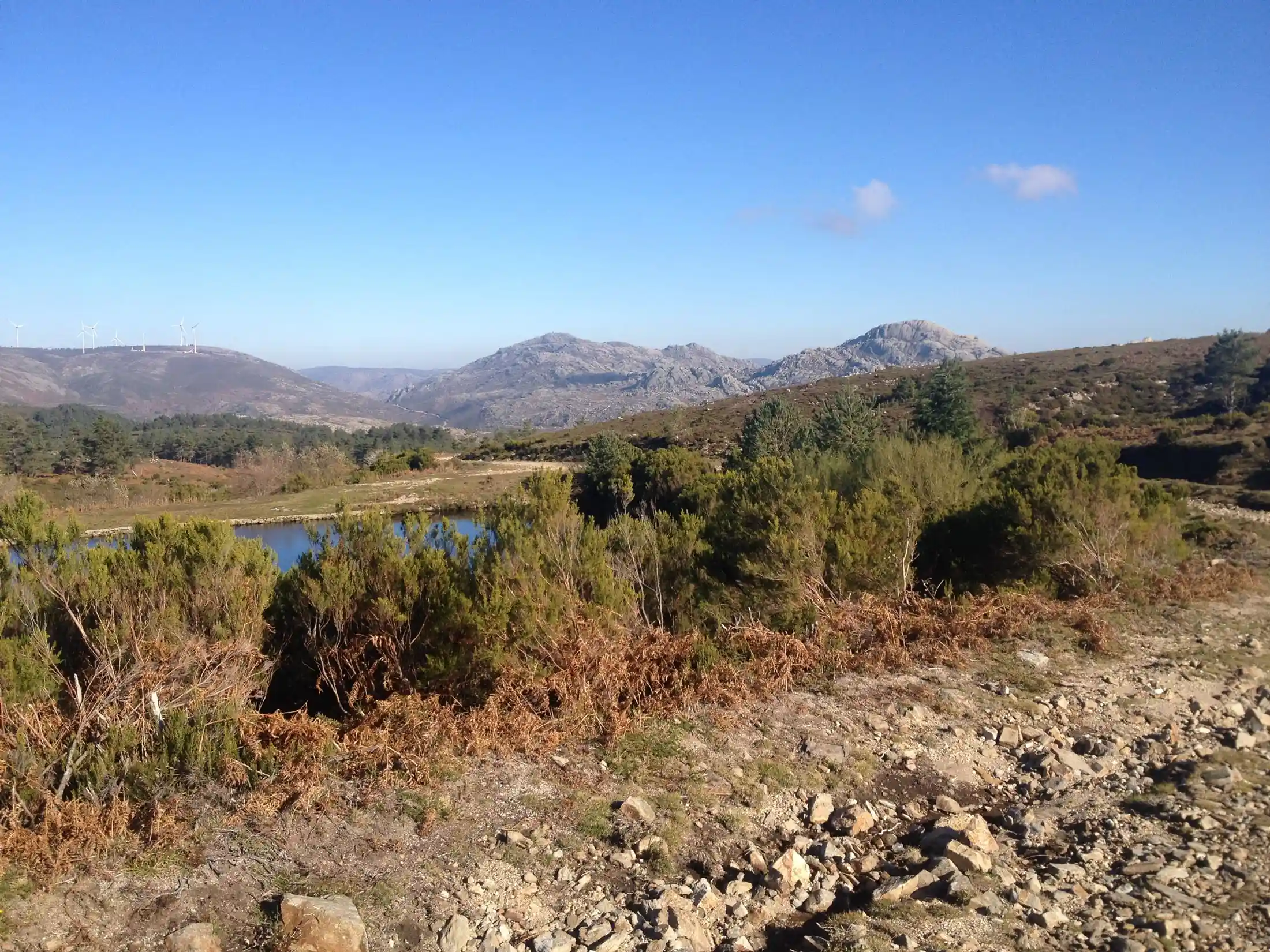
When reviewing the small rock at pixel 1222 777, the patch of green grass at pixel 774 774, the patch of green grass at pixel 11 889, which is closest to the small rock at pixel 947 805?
the patch of green grass at pixel 774 774

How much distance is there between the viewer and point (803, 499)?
1148cm

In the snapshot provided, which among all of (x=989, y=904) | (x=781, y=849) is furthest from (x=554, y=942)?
(x=989, y=904)

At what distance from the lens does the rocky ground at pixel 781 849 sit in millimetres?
4262

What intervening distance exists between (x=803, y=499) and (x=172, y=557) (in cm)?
828

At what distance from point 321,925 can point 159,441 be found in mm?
96254

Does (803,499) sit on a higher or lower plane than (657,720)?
higher

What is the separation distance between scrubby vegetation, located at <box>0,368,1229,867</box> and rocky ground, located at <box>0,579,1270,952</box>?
0.53 m

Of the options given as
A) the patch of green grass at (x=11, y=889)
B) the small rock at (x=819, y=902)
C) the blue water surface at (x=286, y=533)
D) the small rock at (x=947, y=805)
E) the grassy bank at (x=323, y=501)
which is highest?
the patch of green grass at (x=11, y=889)

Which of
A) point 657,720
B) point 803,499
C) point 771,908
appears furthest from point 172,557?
point 803,499

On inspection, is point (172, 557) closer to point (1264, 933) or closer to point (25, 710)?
point (25, 710)

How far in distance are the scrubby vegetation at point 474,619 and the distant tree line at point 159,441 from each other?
59582mm

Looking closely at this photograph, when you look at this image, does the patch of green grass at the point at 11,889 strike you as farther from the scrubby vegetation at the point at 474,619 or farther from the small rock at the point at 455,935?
the small rock at the point at 455,935

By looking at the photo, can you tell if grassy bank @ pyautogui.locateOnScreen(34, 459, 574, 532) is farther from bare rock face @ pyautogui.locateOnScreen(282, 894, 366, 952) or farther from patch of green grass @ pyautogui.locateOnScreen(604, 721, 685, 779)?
bare rock face @ pyautogui.locateOnScreen(282, 894, 366, 952)

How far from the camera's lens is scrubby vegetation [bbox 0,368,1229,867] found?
5.57 meters
